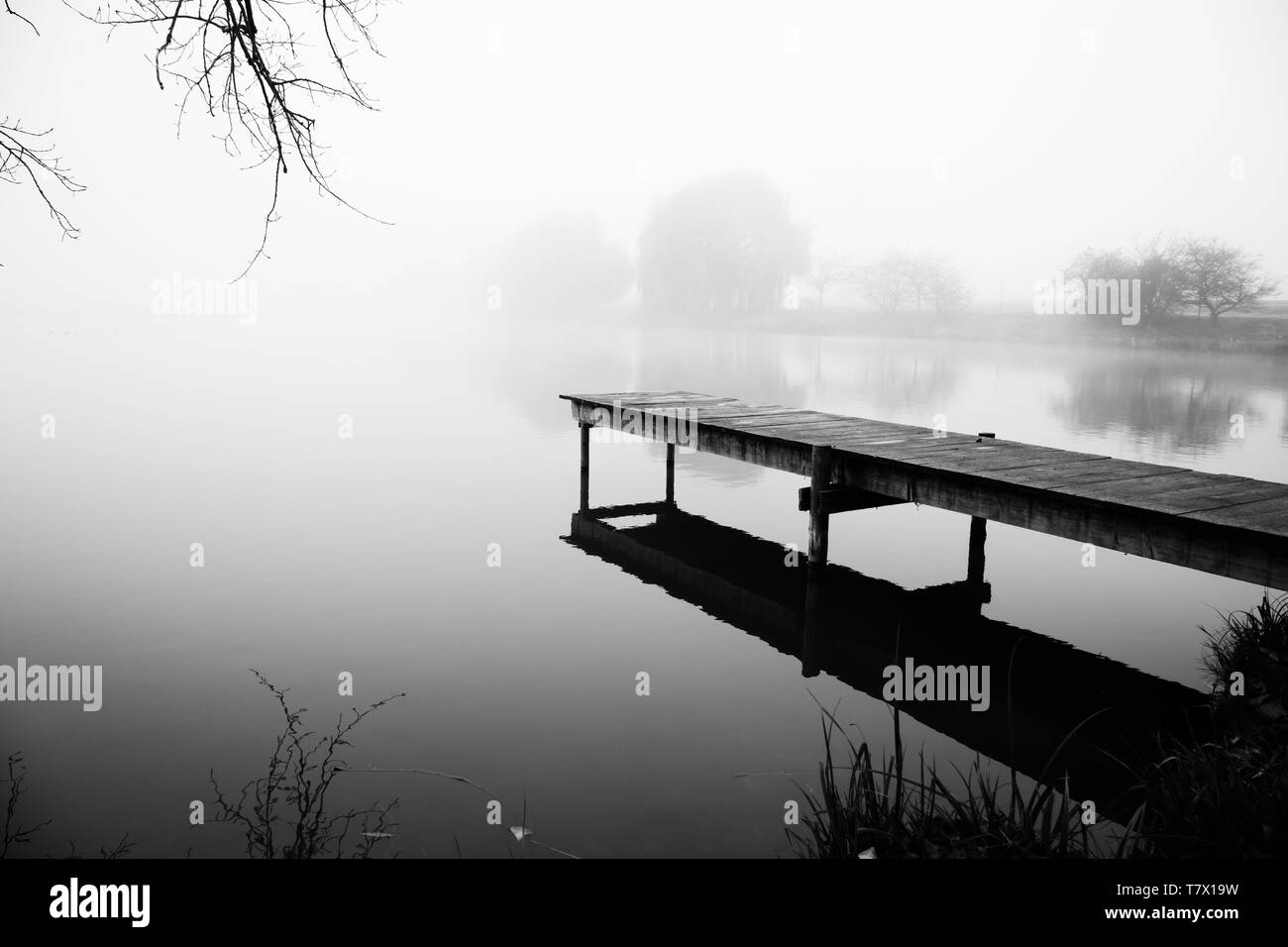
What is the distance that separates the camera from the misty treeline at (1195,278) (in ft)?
152

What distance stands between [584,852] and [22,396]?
25026mm

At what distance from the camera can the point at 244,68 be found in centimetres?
425

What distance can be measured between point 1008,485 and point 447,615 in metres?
4.99

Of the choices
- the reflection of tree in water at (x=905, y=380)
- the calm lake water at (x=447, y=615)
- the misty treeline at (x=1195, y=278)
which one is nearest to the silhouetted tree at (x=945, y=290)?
the misty treeline at (x=1195, y=278)

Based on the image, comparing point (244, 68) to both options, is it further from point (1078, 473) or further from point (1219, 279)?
point (1219, 279)

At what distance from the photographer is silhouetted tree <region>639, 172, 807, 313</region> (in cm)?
6819

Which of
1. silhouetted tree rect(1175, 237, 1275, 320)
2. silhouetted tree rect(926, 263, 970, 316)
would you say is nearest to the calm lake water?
silhouetted tree rect(1175, 237, 1275, 320)

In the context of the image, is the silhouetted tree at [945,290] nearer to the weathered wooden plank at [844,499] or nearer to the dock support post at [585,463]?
the dock support post at [585,463]

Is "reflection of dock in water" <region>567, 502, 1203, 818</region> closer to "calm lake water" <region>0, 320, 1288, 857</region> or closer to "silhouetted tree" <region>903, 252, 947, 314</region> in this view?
"calm lake water" <region>0, 320, 1288, 857</region>
